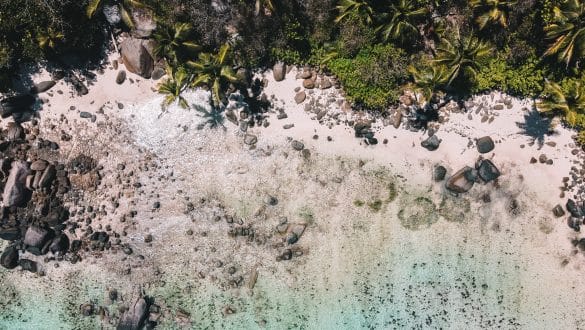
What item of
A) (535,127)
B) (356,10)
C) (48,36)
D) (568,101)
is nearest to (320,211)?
(356,10)

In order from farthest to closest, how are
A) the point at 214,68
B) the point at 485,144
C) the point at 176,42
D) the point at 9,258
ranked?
1. the point at 9,258
2. the point at 485,144
3. the point at 176,42
4. the point at 214,68

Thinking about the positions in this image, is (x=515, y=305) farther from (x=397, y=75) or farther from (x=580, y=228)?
(x=397, y=75)

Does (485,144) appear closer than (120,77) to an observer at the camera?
Yes

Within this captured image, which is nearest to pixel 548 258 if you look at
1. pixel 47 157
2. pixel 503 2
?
pixel 503 2

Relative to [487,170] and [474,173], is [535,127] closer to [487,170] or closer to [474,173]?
[487,170]

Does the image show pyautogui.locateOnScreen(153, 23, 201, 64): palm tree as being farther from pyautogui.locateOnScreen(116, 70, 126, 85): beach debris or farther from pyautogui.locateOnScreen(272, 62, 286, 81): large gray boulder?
pyautogui.locateOnScreen(272, 62, 286, 81): large gray boulder

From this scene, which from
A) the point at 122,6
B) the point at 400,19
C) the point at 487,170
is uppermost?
the point at 122,6

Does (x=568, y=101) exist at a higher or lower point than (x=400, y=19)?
lower
